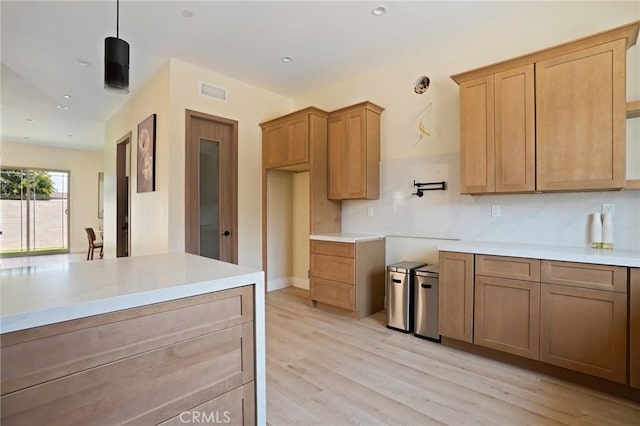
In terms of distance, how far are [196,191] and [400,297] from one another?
2.90 m

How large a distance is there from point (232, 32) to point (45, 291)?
9.95ft

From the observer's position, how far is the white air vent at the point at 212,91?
4062 millimetres

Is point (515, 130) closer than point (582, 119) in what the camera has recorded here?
No

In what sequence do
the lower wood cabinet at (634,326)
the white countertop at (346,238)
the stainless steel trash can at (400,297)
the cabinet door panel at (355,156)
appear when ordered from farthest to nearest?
the cabinet door panel at (355,156) → the white countertop at (346,238) → the stainless steel trash can at (400,297) → the lower wood cabinet at (634,326)

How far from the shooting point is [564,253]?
88.1 inches

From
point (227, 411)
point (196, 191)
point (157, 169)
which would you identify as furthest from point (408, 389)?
point (157, 169)

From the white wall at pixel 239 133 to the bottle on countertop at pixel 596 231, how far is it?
3.83 meters

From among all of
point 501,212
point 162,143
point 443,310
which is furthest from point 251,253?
point 501,212

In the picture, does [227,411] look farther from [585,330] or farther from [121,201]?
[121,201]

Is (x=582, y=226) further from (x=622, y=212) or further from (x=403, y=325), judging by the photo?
(x=403, y=325)

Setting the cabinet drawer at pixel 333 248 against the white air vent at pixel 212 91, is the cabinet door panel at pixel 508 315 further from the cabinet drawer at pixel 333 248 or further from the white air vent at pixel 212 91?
the white air vent at pixel 212 91

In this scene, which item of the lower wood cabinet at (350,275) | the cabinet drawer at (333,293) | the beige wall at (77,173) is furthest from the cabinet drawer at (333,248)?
the beige wall at (77,173)

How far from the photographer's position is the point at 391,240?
389cm

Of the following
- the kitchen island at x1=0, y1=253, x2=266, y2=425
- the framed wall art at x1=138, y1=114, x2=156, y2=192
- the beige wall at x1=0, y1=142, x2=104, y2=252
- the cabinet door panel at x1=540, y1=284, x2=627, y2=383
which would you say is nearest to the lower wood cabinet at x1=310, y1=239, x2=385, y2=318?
the cabinet door panel at x1=540, y1=284, x2=627, y2=383
